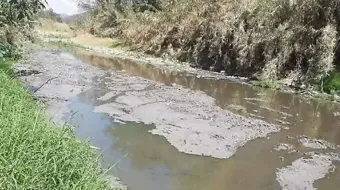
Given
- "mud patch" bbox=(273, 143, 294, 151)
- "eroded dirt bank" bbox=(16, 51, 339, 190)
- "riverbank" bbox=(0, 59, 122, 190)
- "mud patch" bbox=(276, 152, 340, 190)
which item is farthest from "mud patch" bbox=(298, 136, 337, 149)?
"riverbank" bbox=(0, 59, 122, 190)

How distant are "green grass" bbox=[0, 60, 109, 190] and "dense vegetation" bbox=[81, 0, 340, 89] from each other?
14.2 metres

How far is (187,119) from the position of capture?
1198 centimetres

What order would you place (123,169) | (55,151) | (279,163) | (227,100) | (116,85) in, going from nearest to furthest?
(55,151), (123,169), (279,163), (227,100), (116,85)

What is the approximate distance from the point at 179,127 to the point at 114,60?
54.8 feet

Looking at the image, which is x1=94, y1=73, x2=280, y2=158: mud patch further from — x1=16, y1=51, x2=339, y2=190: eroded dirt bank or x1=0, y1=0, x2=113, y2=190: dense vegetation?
x1=0, y1=0, x2=113, y2=190: dense vegetation

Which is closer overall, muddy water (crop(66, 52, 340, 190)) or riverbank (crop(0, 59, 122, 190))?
riverbank (crop(0, 59, 122, 190))

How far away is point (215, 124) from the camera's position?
11648 millimetres

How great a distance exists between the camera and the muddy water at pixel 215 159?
779 cm

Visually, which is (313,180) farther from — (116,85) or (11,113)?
(116,85)

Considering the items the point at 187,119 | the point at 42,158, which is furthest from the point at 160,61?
the point at 42,158

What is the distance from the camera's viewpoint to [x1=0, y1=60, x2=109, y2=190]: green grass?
473 cm

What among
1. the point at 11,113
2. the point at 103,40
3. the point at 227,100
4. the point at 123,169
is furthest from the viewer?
the point at 103,40

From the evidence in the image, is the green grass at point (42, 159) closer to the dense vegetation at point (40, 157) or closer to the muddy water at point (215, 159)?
the dense vegetation at point (40, 157)

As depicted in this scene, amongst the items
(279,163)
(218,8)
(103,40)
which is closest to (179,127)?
(279,163)
